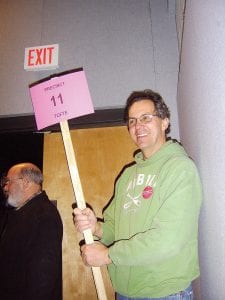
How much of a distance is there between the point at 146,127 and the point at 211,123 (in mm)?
391

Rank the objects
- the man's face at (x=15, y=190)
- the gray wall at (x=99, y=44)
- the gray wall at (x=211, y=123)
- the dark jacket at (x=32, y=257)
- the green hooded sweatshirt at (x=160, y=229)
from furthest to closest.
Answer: the gray wall at (x=99, y=44), the man's face at (x=15, y=190), the dark jacket at (x=32, y=257), the green hooded sweatshirt at (x=160, y=229), the gray wall at (x=211, y=123)

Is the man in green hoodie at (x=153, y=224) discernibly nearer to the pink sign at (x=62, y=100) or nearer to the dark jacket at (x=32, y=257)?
the pink sign at (x=62, y=100)

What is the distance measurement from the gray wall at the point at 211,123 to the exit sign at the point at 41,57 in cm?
147

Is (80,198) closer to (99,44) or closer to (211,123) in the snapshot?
(211,123)

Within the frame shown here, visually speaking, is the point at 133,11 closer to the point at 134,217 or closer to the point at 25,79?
the point at 25,79

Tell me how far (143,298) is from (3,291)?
35.6 inches

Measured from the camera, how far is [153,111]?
1.39 metres

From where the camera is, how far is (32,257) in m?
1.65

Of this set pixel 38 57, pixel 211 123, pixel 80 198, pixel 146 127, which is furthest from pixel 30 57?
pixel 211 123

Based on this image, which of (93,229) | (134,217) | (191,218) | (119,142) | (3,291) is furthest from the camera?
(119,142)

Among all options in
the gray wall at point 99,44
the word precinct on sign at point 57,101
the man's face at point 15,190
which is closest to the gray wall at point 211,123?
the word precinct on sign at point 57,101

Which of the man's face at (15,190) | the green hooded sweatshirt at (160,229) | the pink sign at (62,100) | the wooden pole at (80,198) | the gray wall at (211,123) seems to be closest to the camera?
the gray wall at (211,123)

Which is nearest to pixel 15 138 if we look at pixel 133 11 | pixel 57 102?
pixel 133 11

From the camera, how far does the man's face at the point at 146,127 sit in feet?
4.41
